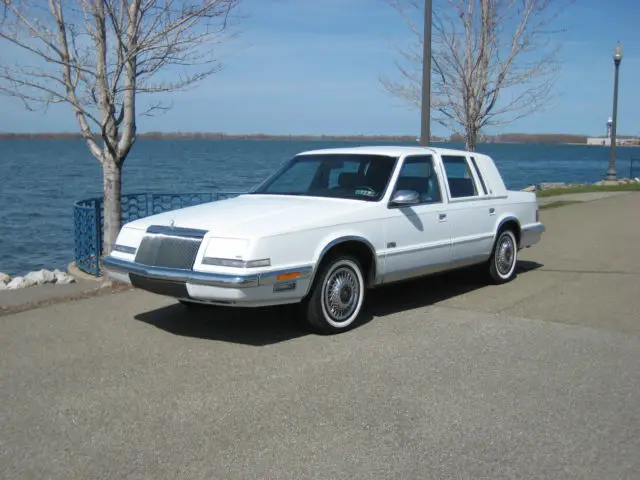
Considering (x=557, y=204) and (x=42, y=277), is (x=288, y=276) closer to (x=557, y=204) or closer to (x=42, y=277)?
(x=42, y=277)

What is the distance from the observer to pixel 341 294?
677cm

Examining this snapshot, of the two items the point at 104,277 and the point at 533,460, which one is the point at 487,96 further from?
the point at 533,460

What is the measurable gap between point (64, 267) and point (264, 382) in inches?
515

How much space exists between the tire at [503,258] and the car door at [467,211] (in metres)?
0.26

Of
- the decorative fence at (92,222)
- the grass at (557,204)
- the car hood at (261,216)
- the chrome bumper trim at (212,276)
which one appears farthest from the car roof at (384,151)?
the grass at (557,204)

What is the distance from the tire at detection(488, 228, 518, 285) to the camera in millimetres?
9000

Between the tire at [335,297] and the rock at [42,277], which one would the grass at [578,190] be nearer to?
the rock at [42,277]

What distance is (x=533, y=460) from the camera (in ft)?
13.6

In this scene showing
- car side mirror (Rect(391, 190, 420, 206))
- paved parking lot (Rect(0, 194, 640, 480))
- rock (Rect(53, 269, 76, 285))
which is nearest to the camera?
paved parking lot (Rect(0, 194, 640, 480))

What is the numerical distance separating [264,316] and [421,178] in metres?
2.18

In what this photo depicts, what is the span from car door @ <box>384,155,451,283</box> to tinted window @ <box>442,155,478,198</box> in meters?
0.27

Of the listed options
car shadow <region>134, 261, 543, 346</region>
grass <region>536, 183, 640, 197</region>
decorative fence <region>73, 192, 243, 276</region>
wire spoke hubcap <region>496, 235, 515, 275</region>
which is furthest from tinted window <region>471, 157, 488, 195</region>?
grass <region>536, 183, 640, 197</region>

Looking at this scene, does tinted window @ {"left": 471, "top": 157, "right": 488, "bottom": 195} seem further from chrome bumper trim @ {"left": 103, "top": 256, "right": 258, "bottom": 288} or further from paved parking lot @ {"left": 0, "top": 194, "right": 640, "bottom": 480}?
chrome bumper trim @ {"left": 103, "top": 256, "right": 258, "bottom": 288}

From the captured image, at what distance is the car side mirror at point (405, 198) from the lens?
715 cm
